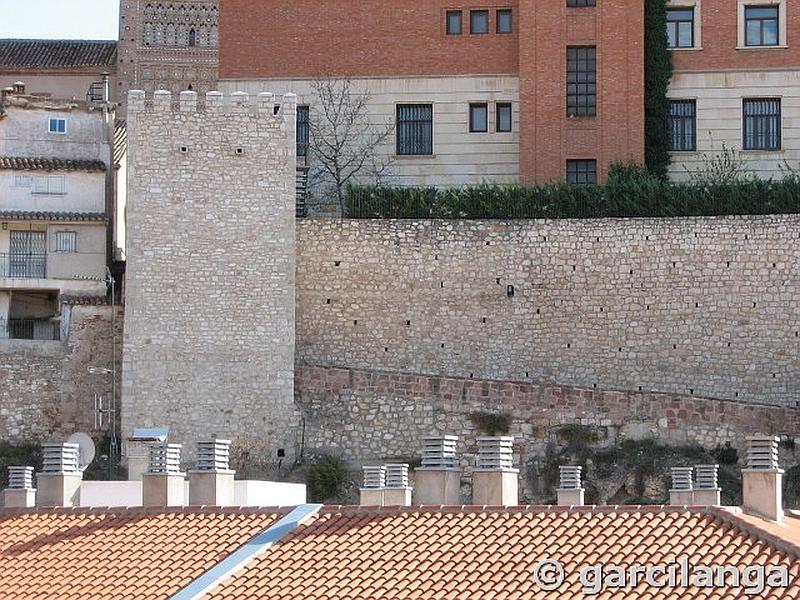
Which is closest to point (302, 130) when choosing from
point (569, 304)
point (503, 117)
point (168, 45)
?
Answer: point (503, 117)

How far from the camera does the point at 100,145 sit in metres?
58.7

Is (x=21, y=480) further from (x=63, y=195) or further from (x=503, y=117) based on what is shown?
(x=503, y=117)

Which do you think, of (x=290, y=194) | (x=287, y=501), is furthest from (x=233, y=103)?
(x=287, y=501)

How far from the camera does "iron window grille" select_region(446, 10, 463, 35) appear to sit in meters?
60.8

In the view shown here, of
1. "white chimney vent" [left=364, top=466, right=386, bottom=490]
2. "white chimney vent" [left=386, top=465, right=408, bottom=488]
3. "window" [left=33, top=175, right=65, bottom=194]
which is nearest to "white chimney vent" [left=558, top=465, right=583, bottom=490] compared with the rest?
"white chimney vent" [left=386, top=465, right=408, bottom=488]

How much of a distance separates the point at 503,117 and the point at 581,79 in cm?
191

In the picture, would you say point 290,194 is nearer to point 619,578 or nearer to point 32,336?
point 32,336

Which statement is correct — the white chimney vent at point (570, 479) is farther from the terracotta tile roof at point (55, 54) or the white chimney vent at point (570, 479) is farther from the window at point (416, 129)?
the terracotta tile roof at point (55, 54)

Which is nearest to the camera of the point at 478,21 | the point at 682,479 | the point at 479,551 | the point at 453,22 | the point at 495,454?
the point at 479,551

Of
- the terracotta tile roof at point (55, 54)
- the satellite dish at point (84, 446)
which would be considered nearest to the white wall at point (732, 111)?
the satellite dish at point (84, 446)

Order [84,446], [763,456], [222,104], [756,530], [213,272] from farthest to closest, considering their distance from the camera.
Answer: [222,104], [213,272], [84,446], [763,456], [756,530]

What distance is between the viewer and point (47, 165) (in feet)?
189

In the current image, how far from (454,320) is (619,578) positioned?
21.7 metres

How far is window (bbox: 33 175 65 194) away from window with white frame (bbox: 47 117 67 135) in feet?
4.72
